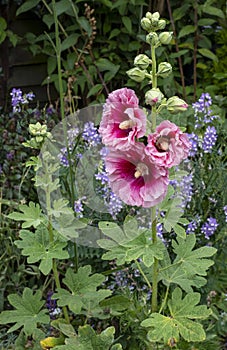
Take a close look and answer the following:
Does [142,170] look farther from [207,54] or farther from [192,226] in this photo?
[207,54]

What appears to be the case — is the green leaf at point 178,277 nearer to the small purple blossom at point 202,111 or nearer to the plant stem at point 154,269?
the plant stem at point 154,269

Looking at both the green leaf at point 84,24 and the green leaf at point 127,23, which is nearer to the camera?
the green leaf at point 84,24

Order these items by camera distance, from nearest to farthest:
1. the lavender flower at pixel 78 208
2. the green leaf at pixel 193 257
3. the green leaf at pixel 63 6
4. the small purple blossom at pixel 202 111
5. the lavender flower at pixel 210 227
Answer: the green leaf at pixel 193 257 < the lavender flower at pixel 78 208 < the lavender flower at pixel 210 227 < the small purple blossom at pixel 202 111 < the green leaf at pixel 63 6

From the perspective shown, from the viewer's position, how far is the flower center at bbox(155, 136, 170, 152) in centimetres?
135

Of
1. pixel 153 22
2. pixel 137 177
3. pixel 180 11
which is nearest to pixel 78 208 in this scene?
pixel 137 177

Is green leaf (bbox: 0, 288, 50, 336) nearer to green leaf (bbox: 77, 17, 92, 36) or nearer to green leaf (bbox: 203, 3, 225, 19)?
green leaf (bbox: 77, 17, 92, 36)

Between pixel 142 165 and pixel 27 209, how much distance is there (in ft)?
1.31

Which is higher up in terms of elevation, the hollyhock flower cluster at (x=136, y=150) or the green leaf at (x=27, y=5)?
the green leaf at (x=27, y=5)

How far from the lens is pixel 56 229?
1.72m

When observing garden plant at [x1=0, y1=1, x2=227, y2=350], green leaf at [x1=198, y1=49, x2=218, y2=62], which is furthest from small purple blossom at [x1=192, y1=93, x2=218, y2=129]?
green leaf at [x1=198, y1=49, x2=218, y2=62]

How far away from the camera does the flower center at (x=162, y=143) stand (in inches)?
53.1

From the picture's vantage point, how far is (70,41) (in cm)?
357

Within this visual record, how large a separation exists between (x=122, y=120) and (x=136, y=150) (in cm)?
9

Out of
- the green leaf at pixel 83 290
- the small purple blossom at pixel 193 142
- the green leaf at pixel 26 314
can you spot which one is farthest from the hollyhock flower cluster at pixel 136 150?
the small purple blossom at pixel 193 142
